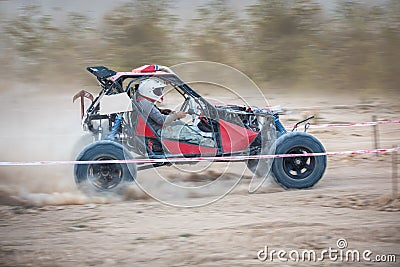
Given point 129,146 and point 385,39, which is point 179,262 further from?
point 385,39

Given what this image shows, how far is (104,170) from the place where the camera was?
7.52 m

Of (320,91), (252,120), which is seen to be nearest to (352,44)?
(320,91)

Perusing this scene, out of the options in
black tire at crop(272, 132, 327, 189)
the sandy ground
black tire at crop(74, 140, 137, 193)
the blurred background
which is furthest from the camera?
the blurred background

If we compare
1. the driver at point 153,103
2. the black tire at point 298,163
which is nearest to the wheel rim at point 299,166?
the black tire at point 298,163

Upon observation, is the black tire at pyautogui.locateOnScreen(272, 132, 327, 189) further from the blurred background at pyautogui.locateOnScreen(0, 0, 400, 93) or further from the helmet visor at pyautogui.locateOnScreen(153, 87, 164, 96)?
the blurred background at pyautogui.locateOnScreen(0, 0, 400, 93)

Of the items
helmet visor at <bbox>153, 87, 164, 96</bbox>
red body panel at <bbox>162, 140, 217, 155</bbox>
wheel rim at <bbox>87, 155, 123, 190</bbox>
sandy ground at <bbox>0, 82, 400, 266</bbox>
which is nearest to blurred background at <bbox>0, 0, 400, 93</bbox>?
sandy ground at <bbox>0, 82, 400, 266</bbox>

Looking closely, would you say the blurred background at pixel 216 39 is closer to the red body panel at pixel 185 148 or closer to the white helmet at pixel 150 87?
the white helmet at pixel 150 87

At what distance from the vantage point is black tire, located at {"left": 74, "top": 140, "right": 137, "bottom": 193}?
7.39 m

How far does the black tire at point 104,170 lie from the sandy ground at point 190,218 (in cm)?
15

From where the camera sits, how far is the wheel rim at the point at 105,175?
748cm

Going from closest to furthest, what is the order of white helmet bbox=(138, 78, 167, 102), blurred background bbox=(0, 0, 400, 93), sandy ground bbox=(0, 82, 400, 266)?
sandy ground bbox=(0, 82, 400, 266) < white helmet bbox=(138, 78, 167, 102) < blurred background bbox=(0, 0, 400, 93)

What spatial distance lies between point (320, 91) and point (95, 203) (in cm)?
824

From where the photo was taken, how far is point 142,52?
14.7m

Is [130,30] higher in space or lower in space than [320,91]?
higher
